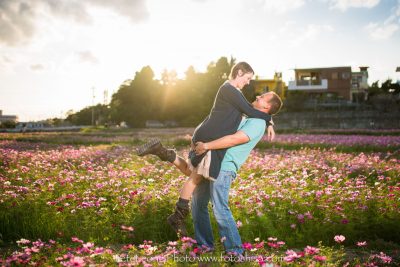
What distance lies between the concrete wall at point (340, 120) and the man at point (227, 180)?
33.4m

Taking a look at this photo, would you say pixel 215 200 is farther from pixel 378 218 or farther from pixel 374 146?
pixel 374 146

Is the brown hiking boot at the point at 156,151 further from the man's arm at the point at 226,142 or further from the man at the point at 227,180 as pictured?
the man's arm at the point at 226,142

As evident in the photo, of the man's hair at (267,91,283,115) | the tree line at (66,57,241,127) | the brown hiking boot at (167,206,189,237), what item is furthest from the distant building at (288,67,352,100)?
→ the brown hiking boot at (167,206,189,237)

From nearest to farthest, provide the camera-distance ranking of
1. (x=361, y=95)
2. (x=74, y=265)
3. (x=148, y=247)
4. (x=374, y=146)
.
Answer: (x=74, y=265) → (x=148, y=247) → (x=374, y=146) → (x=361, y=95)

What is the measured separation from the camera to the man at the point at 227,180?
3949 millimetres

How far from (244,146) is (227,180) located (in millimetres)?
429

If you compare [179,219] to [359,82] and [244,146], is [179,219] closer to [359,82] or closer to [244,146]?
[244,146]

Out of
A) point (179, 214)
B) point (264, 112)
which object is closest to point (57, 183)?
point (179, 214)

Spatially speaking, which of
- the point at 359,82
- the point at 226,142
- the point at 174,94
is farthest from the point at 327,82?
the point at 226,142

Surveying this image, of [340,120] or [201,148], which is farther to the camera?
[340,120]

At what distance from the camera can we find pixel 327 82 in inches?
2389

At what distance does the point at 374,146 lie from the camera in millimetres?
15594

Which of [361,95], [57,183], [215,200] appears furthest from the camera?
[361,95]

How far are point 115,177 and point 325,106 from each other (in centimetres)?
4275
